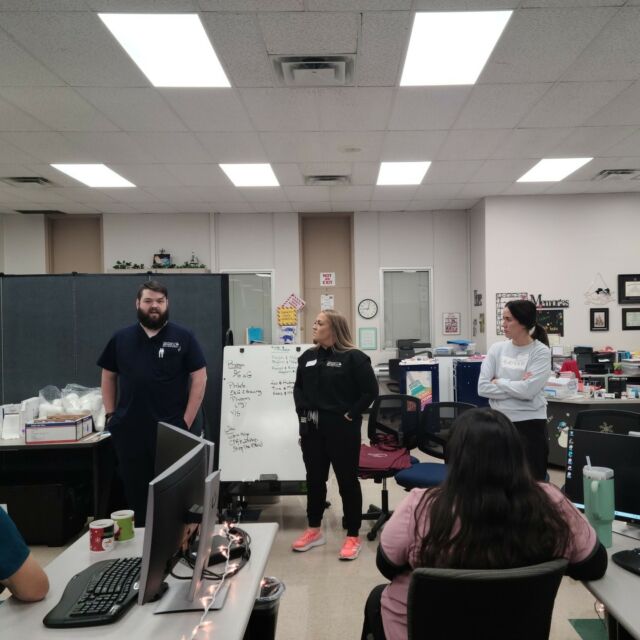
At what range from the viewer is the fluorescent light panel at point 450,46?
2.62 meters

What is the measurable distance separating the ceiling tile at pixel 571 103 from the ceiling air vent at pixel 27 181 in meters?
5.13

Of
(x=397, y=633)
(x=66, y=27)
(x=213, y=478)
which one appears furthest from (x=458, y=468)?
(x=66, y=27)

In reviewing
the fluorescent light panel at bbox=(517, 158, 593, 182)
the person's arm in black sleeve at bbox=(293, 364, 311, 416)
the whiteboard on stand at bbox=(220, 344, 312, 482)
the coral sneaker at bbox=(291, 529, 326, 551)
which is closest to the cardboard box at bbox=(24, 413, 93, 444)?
the whiteboard on stand at bbox=(220, 344, 312, 482)

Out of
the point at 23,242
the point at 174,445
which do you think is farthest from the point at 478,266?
the point at 23,242

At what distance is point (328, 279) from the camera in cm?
738

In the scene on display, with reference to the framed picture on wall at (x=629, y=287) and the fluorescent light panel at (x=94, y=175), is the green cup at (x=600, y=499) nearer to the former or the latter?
the fluorescent light panel at (x=94, y=175)

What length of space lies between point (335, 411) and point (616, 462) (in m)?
1.57

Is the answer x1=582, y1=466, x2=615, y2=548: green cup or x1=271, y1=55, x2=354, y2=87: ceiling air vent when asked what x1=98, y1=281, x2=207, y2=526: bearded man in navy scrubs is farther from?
x1=582, y1=466, x2=615, y2=548: green cup

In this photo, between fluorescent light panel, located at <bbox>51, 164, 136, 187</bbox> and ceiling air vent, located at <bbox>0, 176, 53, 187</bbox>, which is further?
ceiling air vent, located at <bbox>0, 176, 53, 187</bbox>

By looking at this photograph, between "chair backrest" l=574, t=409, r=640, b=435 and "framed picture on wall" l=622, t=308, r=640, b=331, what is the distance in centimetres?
447

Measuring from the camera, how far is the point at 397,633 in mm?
1291

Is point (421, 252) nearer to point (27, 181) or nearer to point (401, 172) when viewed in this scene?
point (401, 172)

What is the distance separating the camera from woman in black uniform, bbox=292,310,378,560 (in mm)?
2910

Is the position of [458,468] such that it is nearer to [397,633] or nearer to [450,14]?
[397,633]
